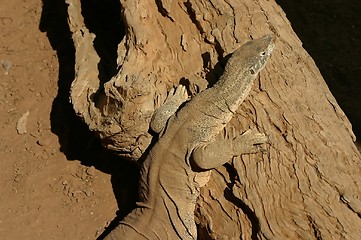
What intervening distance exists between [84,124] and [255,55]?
105 inches

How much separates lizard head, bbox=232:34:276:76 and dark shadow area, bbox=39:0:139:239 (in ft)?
5.52

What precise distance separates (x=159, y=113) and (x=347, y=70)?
12.2ft

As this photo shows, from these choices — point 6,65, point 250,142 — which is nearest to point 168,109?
point 250,142

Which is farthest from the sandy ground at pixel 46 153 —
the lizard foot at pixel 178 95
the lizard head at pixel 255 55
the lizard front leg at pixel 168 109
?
the lizard head at pixel 255 55

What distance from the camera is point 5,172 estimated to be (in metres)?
6.59

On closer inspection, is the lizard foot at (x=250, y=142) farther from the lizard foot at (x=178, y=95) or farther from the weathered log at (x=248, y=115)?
the lizard foot at (x=178, y=95)

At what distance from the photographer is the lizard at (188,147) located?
506 centimetres

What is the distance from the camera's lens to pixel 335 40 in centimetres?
842

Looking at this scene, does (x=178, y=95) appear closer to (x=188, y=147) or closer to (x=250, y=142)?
(x=188, y=147)

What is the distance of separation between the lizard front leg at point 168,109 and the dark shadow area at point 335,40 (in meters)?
2.96

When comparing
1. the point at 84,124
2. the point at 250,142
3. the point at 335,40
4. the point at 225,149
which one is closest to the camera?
the point at 250,142

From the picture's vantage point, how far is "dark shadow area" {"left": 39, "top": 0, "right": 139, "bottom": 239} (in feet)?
20.4

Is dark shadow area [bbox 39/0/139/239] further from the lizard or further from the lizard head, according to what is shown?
the lizard head

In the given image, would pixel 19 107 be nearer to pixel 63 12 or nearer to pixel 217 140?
pixel 63 12
